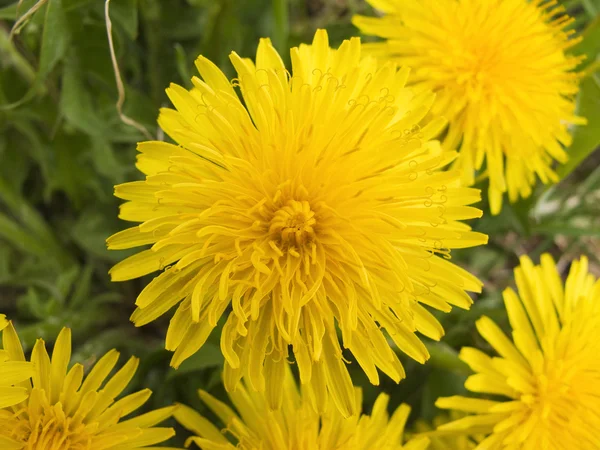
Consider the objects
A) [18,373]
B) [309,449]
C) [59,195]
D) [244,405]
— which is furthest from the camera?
[59,195]

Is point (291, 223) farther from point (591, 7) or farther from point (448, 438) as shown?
point (591, 7)

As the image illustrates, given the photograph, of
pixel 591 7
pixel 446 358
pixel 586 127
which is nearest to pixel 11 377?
pixel 446 358

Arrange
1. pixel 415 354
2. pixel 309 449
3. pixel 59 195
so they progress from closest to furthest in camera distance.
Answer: pixel 415 354, pixel 309 449, pixel 59 195

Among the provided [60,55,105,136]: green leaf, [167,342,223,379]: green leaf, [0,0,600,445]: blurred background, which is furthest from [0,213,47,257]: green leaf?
[167,342,223,379]: green leaf

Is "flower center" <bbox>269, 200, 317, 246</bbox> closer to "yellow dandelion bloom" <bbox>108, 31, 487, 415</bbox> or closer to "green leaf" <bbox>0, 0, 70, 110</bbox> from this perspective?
"yellow dandelion bloom" <bbox>108, 31, 487, 415</bbox>

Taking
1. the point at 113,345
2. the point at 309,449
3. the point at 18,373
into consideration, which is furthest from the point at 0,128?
the point at 309,449

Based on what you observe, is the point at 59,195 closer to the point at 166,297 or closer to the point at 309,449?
the point at 166,297
